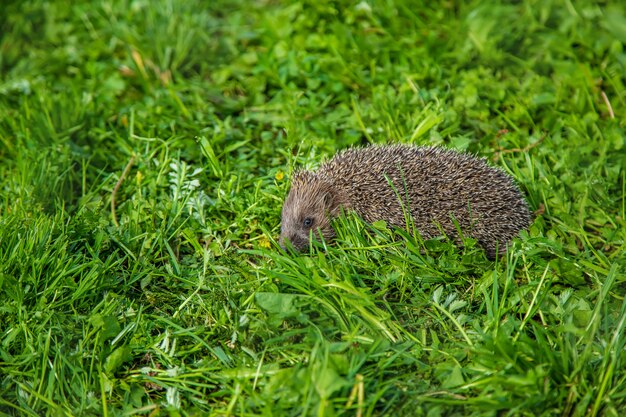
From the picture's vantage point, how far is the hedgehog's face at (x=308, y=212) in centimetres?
483

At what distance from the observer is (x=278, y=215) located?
5090 millimetres

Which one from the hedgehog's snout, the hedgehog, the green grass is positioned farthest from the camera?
the hedgehog's snout

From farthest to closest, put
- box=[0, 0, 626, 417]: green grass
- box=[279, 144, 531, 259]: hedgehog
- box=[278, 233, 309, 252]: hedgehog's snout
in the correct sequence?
box=[278, 233, 309, 252]: hedgehog's snout → box=[279, 144, 531, 259]: hedgehog → box=[0, 0, 626, 417]: green grass

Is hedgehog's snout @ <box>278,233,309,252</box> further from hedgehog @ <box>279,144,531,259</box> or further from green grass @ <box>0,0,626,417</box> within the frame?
green grass @ <box>0,0,626,417</box>

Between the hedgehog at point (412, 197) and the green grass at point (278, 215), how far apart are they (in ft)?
0.58

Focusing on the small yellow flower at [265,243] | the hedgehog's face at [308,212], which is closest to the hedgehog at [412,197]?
the hedgehog's face at [308,212]

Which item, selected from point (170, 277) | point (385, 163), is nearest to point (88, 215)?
point (170, 277)

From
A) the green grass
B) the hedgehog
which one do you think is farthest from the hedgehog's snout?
the green grass

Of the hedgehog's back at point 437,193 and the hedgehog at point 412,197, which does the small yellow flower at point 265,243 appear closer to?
the hedgehog at point 412,197

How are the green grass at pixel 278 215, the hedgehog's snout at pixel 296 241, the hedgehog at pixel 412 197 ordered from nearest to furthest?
the green grass at pixel 278 215 < the hedgehog at pixel 412 197 < the hedgehog's snout at pixel 296 241

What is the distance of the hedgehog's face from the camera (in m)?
4.83

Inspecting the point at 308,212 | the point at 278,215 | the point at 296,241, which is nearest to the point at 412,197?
the point at 308,212

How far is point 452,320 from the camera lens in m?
4.02

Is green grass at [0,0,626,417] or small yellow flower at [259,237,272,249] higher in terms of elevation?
green grass at [0,0,626,417]
